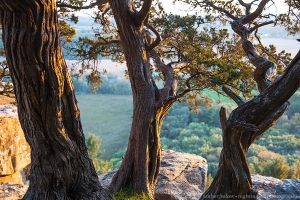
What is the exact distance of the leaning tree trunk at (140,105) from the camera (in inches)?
127

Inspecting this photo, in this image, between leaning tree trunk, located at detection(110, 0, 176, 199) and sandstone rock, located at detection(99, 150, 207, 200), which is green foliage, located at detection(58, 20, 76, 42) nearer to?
leaning tree trunk, located at detection(110, 0, 176, 199)

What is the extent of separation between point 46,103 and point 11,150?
11.5 ft

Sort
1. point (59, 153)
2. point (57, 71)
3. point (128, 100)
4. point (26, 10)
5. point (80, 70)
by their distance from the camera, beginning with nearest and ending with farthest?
1. point (26, 10)
2. point (57, 71)
3. point (59, 153)
4. point (80, 70)
5. point (128, 100)

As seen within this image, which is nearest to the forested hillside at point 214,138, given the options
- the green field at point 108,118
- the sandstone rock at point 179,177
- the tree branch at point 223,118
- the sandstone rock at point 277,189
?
the green field at point 108,118

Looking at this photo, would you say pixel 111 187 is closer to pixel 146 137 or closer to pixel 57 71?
pixel 146 137

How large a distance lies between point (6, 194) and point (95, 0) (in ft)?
8.34

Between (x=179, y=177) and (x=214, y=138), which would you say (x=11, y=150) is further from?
(x=214, y=138)

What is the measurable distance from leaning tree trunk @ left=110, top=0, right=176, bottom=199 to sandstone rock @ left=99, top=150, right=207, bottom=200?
0.77 m

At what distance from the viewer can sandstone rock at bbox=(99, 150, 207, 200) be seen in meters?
4.33

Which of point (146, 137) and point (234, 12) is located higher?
point (234, 12)

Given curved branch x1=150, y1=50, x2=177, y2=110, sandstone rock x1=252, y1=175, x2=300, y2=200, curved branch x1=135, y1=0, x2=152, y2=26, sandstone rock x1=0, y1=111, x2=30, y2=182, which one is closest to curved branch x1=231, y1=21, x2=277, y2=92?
curved branch x1=150, y1=50, x2=177, y2=110

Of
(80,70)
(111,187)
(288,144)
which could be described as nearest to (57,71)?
(111,187)

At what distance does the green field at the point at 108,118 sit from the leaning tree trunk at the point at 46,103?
12.7m

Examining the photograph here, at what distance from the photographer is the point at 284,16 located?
3.91m
